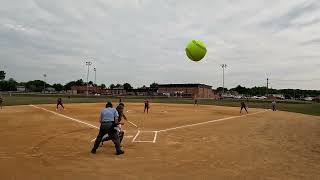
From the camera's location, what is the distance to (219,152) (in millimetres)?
11273

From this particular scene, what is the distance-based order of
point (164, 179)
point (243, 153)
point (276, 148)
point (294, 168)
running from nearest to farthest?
point (164, 179) < point (294, 168) < point (243, 153) < point (276, 148)

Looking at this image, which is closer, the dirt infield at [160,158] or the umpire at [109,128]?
the dirt infield at [160,158]

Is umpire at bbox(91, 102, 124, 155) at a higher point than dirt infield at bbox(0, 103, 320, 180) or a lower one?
higher

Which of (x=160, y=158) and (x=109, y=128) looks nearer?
(x=160, y=158)

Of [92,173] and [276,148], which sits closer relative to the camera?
[92,173]

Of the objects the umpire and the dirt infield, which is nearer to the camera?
the dirt infield

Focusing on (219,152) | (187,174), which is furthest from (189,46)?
(187,174)

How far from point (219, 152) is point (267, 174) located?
10.4ft

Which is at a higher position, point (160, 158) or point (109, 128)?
point (109, 128)

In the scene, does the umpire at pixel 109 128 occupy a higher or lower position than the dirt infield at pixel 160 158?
higher

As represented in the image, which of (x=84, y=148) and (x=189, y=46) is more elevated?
(x=189, y=46)

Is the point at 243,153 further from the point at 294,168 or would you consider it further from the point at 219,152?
the point at 294,168

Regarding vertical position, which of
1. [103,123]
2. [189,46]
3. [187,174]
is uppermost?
[189,46]

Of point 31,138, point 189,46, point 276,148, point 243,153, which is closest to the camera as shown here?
point 243,153
